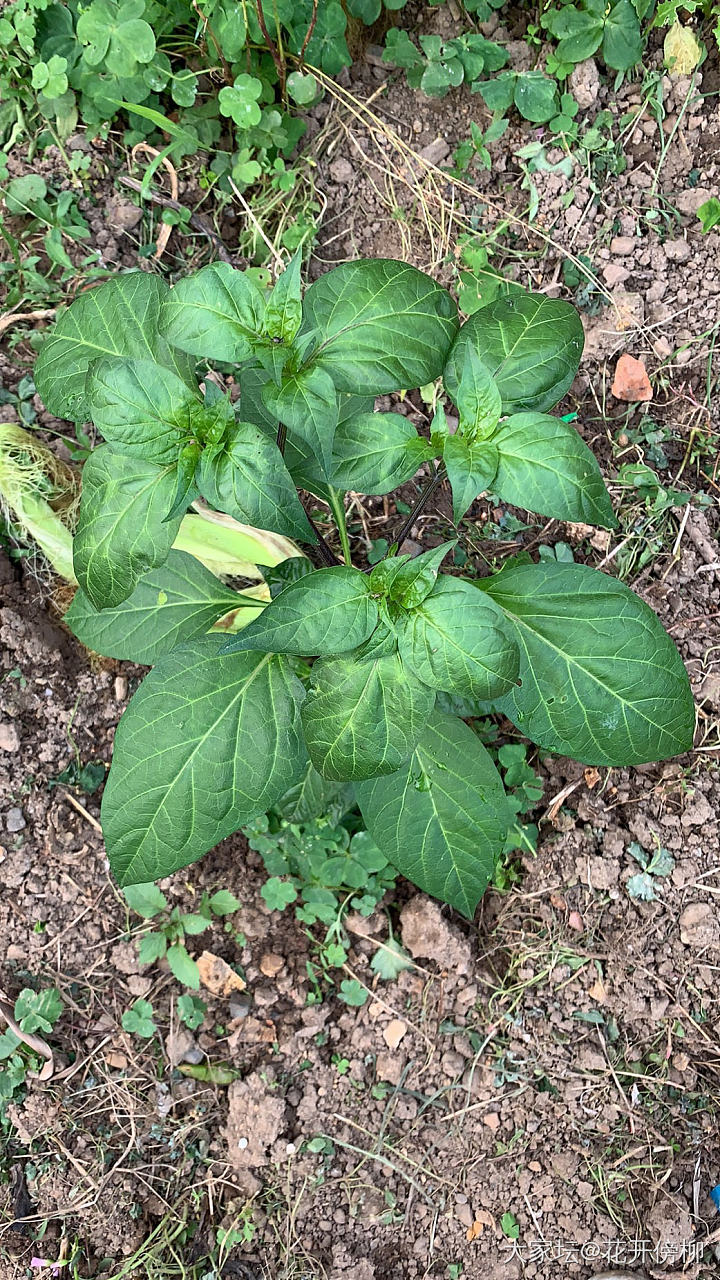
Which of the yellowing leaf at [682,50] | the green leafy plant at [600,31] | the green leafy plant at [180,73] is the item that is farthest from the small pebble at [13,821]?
the yellowing leaf at [682,50]

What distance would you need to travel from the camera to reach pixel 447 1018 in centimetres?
258

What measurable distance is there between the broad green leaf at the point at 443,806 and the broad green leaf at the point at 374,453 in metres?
0.65

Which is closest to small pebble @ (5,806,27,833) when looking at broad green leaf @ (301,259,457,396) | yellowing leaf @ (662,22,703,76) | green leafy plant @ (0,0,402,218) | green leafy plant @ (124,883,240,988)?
green leafy plant @ (124,883,240,988)

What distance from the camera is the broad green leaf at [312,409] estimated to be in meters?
1.60

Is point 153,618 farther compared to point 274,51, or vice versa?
point 274,51

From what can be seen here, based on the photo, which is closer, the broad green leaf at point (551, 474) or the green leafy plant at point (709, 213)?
the broad green leaf at point (551, 474)

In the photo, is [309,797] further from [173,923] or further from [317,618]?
[317,618]

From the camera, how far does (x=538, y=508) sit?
1.72 m

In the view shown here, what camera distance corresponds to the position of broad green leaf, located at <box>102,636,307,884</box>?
6.38 feet

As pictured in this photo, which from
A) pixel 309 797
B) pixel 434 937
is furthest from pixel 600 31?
pixel 434 937

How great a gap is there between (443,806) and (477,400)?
3.09ft

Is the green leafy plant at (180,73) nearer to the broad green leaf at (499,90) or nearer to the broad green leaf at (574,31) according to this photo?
the broad green leaf at (499,90)

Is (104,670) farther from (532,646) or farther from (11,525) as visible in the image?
(532,646)

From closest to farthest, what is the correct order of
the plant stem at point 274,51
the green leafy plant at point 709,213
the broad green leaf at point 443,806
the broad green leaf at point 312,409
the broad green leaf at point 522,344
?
the broad green leaf at point 312,409
the broad green leaf at point 522,344
the broad green leaf at point 443,806
the plant stem at point 274,51
the green leafy plant at point 709,213
